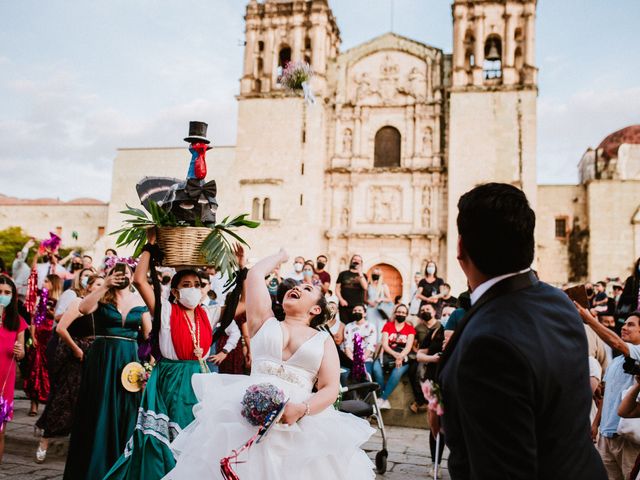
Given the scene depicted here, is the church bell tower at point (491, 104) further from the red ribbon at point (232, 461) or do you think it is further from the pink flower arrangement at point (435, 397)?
the pink flower arrangement at point (435, 397)

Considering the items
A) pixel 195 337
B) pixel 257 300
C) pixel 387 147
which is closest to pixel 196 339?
pixel 195 337

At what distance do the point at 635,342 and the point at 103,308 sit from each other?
4.70m

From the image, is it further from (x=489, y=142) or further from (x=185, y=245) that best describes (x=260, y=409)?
(x=489, y=142)

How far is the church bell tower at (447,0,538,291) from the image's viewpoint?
87.8 ft

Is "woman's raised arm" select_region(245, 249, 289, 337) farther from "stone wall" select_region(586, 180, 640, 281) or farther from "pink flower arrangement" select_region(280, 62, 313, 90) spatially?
"stone wall" select_region(586, 180, 640, 281)

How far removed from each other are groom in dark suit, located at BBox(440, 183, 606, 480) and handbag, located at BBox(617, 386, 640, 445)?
302cm

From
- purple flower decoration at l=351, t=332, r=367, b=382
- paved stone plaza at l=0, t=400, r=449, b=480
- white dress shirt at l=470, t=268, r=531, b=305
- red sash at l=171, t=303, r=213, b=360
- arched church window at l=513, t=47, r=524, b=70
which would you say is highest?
arched church window at l=513, t=47, r=524, b=70

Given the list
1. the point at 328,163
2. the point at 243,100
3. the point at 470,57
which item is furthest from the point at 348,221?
the point at 470,57

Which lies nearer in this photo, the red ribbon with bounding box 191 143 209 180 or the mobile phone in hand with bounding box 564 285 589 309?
the mobile phone in hand with bounding box 564 285 589 309

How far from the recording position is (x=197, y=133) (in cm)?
503

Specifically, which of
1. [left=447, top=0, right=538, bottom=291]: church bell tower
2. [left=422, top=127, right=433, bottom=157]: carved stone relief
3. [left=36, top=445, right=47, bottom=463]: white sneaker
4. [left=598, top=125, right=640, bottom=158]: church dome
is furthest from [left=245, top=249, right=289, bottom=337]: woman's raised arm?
[left=598, top=125, right=640, bottom=158]: church dome

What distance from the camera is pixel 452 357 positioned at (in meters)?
1.88

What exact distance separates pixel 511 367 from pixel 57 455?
654 centimetres

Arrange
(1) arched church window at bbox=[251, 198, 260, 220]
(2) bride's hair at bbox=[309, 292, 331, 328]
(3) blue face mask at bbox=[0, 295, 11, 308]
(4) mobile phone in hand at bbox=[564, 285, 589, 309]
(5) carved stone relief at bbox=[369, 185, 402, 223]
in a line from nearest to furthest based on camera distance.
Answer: (2) bride's hair at bbox=[309, 292, 331, 328]
(4) mobile phone in hand at bbox=[564, 285, 589, 309]
(3) blue face mask at bbox=[0, 295, 11, 308]
(1) arched church window at bbox=[251, 198, 260, 220]
(5) carved stone relief at bbox=[369, 185, 402, 223]
